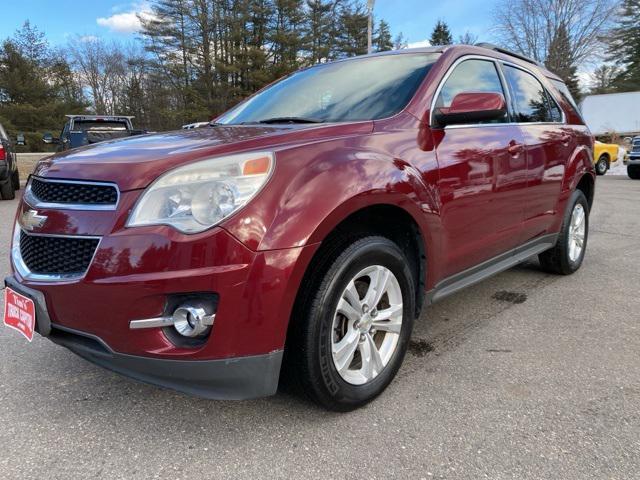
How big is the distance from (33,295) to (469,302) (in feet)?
9.80

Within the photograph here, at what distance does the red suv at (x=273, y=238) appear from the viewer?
185cm

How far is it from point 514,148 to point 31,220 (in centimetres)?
282

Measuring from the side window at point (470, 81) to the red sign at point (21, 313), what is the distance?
2.25 metres

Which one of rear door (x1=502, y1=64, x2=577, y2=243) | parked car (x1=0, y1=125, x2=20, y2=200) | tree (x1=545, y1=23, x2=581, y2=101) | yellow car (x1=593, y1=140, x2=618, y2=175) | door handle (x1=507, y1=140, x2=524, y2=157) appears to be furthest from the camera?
tree (x1=545, y1=23, x2=581, y2=101)

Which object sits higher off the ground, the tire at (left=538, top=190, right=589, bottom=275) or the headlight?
the headlight

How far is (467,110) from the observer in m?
2.69

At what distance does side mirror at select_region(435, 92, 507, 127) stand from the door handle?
0.57m

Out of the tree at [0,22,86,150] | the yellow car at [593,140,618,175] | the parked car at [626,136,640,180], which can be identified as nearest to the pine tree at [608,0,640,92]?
the yellow car at [593,140,618,175]

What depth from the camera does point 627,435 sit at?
2.16 m

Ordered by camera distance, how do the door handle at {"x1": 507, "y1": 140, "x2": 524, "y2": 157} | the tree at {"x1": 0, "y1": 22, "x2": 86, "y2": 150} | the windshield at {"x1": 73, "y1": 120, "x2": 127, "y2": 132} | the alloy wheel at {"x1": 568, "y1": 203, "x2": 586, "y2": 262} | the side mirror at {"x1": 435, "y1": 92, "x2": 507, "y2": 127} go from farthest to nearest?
the tree at {"x1": 0, "y1": 22, "x2": 86, "y2": 150}
the windshield at {"x1": 73, "y1": 120, "x2": 127, "y2": 132}
the alloy wheel at {"x1": 568, "y1": 203, "x2": 586, "y2": 262}
the door handle at {"x1": 507, "y1": 140, "x2": 524, "y2": 157}
the side mirror at {"x1": 435, "y1": 92, "x2": 507, "y2": 127}

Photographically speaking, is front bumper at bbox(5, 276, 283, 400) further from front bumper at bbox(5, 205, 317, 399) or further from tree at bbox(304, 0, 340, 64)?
tree at bbox(304, 0, 340, 64)

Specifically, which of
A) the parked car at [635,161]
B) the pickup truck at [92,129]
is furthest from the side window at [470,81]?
the parked car at [635,161]

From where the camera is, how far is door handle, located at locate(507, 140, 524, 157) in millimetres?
3273

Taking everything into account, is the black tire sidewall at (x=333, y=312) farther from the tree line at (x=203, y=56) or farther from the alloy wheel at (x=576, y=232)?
the tree line at (x=203, y=56)
